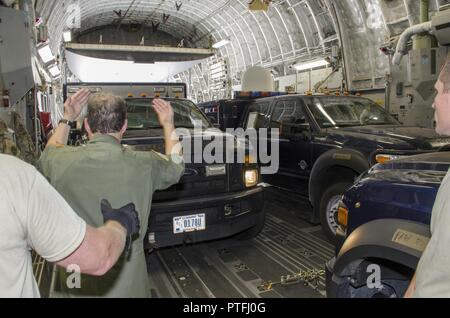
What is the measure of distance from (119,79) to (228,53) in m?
11.7

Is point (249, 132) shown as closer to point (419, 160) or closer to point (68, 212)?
point (419, 160)

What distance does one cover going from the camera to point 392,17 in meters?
9.68

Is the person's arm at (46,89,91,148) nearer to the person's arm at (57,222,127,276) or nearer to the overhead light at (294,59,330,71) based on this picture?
the person's arm at (57,222,127,276)

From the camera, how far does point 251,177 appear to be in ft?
14.5

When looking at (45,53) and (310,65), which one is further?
Answer: (310,65)

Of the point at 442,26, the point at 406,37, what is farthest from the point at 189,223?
the point at 406,37

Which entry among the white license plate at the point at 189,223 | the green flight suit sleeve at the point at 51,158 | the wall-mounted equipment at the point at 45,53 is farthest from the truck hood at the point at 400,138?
the wall-mounted equipment at the point at 45,53

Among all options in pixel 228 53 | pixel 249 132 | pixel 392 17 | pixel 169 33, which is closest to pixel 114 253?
pixel 249 132

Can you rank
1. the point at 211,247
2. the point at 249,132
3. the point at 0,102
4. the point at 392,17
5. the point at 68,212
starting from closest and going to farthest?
the point at 68,212
the point at 0,102
the point at 211,247
the point at 249,132
the point at 392,17

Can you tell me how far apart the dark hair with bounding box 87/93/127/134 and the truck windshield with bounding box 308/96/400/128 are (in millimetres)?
3986

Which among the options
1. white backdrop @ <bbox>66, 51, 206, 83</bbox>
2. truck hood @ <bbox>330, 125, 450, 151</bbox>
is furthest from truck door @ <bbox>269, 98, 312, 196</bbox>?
white backdrop @ <bbox>66, 51, 206, 83</bbox>

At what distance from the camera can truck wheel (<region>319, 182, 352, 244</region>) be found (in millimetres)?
4758

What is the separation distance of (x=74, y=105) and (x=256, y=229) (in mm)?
2917

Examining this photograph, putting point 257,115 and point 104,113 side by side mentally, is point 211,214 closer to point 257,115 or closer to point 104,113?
point 104,113
